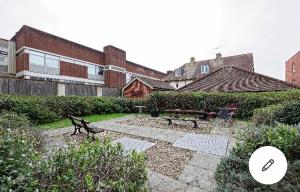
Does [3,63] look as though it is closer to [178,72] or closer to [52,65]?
[52,65]

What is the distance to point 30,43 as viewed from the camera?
23.0 m

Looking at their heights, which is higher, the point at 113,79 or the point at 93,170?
the point at 113,79

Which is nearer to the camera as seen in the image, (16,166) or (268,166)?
(268,166)

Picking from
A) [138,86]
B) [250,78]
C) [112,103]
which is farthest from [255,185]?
[138,86]

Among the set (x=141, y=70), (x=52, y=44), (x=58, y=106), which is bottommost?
(x=58, y=106)

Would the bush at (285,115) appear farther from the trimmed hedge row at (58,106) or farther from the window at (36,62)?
the window at (36,62)

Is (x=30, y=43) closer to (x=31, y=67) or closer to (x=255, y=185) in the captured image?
(x=31, y=67)

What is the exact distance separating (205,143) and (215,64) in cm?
2925

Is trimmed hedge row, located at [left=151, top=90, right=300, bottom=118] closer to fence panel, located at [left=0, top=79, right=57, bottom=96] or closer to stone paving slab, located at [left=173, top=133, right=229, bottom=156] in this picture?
→ stone paving slab, located at [left=173, top=133, right=229, bottom=156]

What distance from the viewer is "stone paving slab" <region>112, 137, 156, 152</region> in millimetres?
6609

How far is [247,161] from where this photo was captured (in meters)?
3.24

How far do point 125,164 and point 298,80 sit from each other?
4139cm

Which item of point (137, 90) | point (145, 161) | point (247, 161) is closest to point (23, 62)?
point (137, 90)

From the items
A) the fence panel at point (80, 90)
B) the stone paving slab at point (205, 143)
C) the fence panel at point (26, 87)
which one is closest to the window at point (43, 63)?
the fence panel at point (80, 90)
